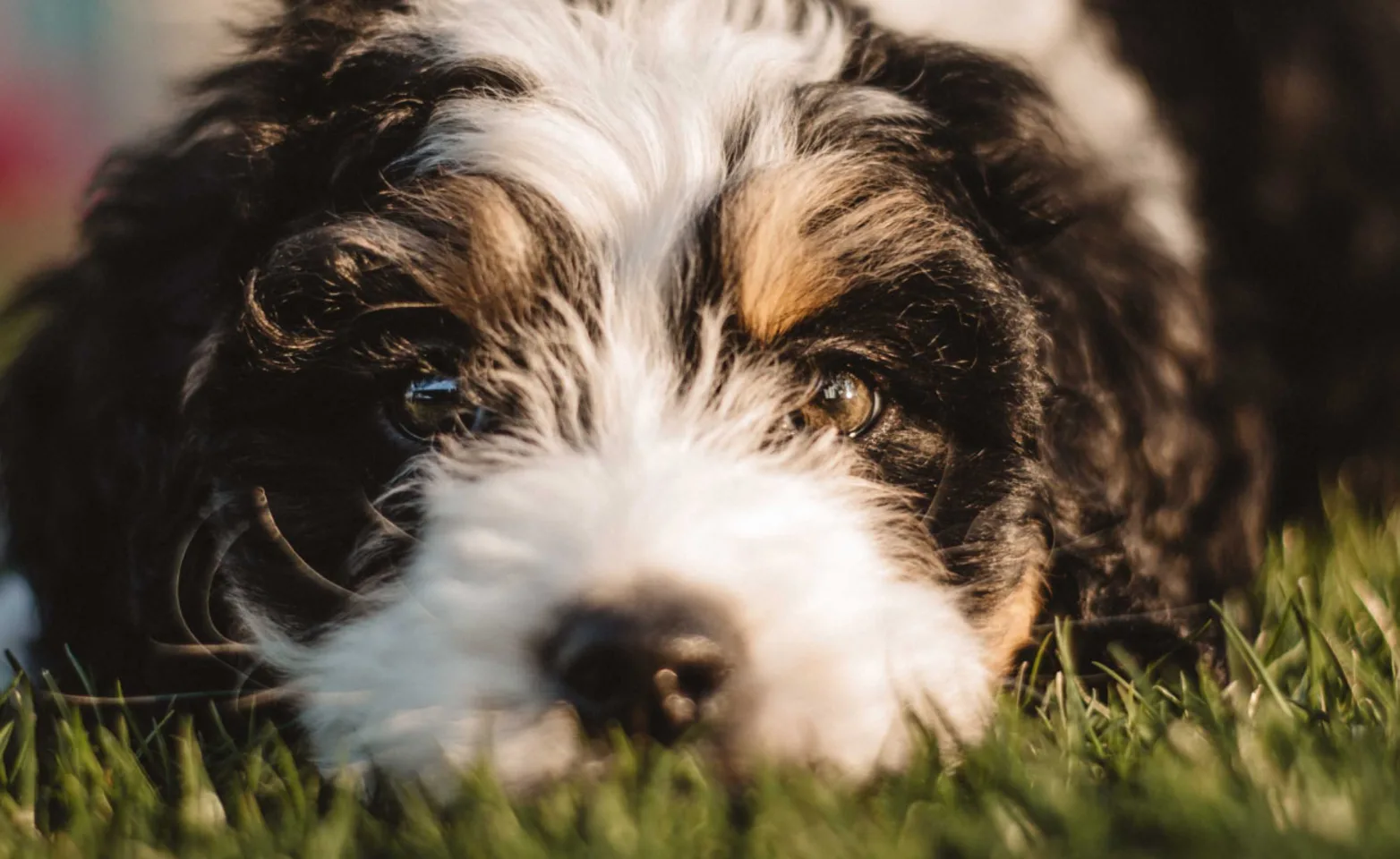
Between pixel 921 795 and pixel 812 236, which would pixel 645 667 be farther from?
pixel 812 236

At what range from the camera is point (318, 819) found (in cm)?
182

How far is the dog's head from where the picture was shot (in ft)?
6.46

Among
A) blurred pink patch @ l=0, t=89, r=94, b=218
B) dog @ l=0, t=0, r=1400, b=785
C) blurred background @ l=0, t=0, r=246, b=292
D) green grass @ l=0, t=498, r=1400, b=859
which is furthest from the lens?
blurred pink patch @ l=0, t=89, r=94, b=218

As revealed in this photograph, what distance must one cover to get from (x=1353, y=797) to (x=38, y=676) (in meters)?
1.95

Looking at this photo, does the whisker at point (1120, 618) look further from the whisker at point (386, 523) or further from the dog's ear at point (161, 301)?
the dog's ear at point (161, 301)

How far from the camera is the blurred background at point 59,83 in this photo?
421cm

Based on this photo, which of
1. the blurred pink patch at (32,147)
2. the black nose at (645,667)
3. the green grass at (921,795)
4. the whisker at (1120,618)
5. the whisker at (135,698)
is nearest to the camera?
the green grass at (921,795)

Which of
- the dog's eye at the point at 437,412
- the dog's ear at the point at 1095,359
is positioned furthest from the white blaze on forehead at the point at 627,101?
the dog's eye at the point at 437,412

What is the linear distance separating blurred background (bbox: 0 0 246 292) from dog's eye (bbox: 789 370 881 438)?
2.34 m

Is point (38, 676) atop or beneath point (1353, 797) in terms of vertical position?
beneath

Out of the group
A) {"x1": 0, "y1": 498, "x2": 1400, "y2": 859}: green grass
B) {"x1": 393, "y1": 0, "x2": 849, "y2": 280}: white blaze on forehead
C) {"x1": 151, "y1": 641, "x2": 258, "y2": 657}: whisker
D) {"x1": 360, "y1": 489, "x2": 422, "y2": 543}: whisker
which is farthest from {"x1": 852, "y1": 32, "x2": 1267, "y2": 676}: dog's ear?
{"x1": 151, "y1": 641, "x2": 258, "y2": 657}: whisker

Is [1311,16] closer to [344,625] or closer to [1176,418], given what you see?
[1176,418]

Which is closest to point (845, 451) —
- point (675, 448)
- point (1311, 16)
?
point (675, 448)

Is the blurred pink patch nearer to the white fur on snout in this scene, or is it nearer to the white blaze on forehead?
the white blaze on forehead
